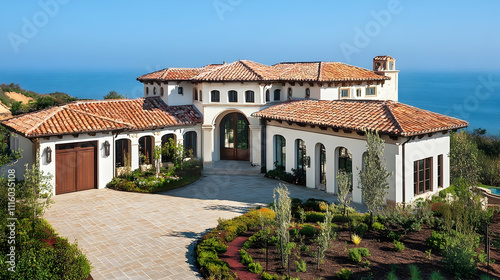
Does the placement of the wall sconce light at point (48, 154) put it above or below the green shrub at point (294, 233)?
above

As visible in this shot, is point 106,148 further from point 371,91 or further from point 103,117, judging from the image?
point 371,91

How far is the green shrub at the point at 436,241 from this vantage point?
13.4 m

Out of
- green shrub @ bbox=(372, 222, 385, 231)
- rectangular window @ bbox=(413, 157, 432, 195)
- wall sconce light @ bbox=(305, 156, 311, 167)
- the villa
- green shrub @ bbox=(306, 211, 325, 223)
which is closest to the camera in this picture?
green shrub @ bbox=(372, 222, 385, 231)

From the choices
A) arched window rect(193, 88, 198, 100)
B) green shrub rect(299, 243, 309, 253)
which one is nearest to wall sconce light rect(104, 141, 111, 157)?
arched window rect(193, 88, 198, 100)

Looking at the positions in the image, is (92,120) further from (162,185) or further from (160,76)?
(160,76)

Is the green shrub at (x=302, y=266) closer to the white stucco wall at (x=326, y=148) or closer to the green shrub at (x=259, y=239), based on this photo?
the green shrub at (x=259, y=239)

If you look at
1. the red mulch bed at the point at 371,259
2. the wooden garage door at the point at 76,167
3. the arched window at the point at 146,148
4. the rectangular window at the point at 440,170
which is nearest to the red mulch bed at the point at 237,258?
the red mulch bed at the point at 371,259

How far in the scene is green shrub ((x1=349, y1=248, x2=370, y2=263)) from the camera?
40.9 feet

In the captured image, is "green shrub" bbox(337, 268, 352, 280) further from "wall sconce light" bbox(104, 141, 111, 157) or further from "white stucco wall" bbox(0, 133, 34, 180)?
"white stucco wall" bbox(0, 133, 34, 180)

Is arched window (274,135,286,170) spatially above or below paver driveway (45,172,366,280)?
above

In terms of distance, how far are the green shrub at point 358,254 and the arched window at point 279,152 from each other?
12421mm

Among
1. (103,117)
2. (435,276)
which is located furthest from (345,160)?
(103,117)

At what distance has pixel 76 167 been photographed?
22.2 metres

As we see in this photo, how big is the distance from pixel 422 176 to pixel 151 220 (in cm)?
1228
